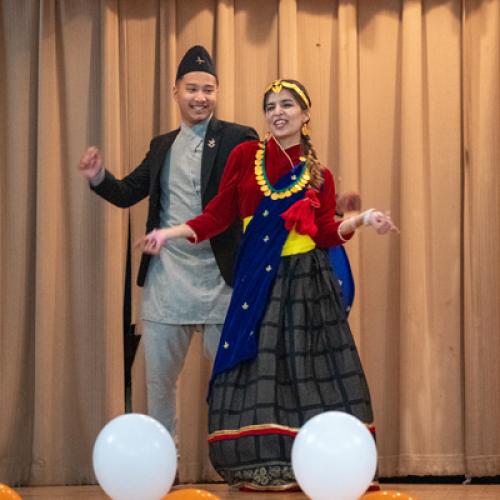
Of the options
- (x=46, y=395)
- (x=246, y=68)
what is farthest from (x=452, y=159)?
(x=46, y=395)

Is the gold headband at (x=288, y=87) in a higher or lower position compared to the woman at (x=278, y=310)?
higher

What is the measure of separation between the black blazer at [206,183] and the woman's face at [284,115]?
0.93ft

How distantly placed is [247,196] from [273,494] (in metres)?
0.99

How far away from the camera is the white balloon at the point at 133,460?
270 centimetres

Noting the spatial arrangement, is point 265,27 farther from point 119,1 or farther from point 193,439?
point 193,439

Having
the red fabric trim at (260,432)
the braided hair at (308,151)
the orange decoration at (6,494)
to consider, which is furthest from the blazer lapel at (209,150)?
the orange decoration at (6,494)

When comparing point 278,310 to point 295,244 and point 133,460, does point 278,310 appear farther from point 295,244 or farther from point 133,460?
point 133,460

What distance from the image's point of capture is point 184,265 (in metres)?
4.04

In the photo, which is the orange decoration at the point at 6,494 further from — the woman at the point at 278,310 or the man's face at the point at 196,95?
the man's face at the point at 196,95

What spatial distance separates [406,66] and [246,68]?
65 centimetres

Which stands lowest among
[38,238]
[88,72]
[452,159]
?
[38,238]

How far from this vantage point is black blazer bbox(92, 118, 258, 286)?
401 centimetres

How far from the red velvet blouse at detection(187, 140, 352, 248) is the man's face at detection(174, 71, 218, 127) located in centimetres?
25

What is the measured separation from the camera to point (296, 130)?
3818mm
